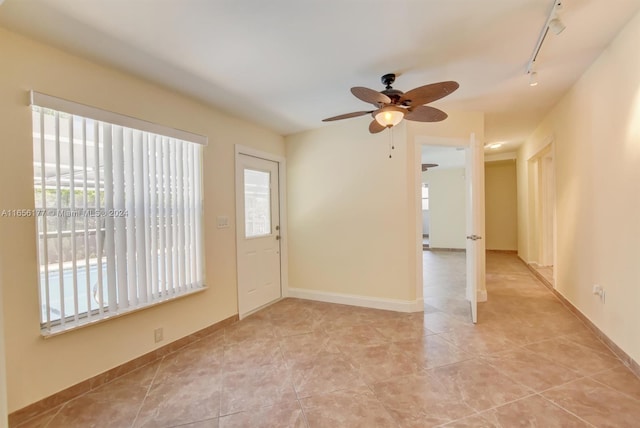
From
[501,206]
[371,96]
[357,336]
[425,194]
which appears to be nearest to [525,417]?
[357,336]

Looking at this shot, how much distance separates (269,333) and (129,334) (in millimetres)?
1319

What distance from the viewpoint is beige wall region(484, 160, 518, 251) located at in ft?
24.5

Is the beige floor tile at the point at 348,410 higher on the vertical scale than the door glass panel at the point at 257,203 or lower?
lower

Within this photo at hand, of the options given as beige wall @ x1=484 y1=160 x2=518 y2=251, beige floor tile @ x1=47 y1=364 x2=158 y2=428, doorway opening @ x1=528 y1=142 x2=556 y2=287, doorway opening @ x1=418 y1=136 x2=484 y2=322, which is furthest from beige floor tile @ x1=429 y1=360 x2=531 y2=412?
beige wall @ x1=484 y1=160 x2=518 y2=251

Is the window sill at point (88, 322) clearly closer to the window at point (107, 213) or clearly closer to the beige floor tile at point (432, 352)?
the window at point (107, 213)

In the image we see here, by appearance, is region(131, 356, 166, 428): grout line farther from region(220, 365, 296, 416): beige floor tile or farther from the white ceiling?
the white ceiling

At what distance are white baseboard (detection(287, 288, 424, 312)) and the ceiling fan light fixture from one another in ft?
7.52

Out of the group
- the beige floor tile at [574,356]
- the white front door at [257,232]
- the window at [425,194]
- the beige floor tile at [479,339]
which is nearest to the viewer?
the beige floor tile at [574,356]

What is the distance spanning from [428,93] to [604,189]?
194cm

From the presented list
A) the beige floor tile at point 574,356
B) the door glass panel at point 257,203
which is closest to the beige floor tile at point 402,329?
the beige floor tile at point 574,356

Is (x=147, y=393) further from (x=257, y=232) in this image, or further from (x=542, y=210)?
(x=542, y=210)

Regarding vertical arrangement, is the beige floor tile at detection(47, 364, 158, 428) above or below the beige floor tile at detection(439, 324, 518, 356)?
below

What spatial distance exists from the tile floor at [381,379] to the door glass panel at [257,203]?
48.7 inches

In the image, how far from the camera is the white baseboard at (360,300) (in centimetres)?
363
